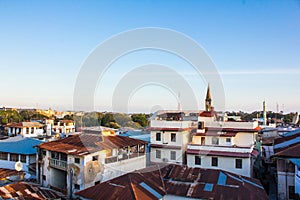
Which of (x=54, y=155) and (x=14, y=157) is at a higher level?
(x=54, y=155)

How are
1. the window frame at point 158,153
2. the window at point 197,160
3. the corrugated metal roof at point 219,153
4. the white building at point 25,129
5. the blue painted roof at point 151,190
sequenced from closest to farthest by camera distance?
1. the blue painted roof at point 151,190
2. the corrugated metal roof at point 219,153
3. the window at point 197,160
4. the window frame at point 158,153
5. the white building at point 25,129

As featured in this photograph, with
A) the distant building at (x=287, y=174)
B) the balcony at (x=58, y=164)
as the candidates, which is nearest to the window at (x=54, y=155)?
the balcony at (x=58, y=164)

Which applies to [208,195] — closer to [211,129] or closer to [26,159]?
[211,129]

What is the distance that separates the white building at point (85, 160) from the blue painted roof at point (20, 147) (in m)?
2.56

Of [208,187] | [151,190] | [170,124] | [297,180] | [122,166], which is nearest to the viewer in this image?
[151,190]

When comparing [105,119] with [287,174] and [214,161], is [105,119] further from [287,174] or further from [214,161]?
[287,174]

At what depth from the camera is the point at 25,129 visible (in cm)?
2772

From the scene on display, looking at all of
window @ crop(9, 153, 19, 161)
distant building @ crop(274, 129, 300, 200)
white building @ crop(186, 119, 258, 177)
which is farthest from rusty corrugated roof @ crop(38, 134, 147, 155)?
distant building @ crop(274, 129, 300, 200)

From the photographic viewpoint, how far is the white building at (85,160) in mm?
11703

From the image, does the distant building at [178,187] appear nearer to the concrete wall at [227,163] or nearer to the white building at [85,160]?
the white building at [85,160]

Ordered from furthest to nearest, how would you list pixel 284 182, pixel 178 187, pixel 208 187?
pixel 284 182
pixel 178 187
pixel 208 187

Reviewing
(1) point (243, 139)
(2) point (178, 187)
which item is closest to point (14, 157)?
(2) point (178, 187)

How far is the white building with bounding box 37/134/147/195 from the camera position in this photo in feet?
38.4

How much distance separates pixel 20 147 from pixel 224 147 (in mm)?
12513
